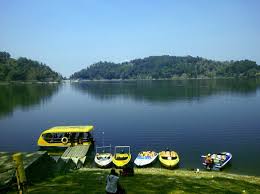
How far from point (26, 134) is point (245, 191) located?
5331cm

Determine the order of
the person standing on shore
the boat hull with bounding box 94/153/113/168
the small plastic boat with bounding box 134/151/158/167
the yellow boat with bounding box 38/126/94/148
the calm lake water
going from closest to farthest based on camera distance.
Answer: the person standing on shore
the boat hull with bounding box 94/153/113/168
the small plastic boat with bounding box 134/151/158/167
the calm lake water
the yellow boat with bounding box 38/126/94/148

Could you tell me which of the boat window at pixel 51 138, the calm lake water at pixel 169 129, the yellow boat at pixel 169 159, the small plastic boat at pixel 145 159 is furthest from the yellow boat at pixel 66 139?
the yellow boat at pixel 169 159

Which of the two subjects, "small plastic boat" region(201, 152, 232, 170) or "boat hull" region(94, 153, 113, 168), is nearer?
"small plastic boat" region(201, 152, 232, 170)

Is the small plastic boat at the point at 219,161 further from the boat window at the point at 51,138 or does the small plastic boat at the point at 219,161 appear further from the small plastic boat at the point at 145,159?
the boat window at the point at 51,138

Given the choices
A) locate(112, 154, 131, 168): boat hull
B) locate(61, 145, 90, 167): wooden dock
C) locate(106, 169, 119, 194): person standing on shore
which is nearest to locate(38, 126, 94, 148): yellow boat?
locate(61, 145, 90, 167): wooden dock

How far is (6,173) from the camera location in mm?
22875

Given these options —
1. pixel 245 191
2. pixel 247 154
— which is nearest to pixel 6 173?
pixel 245 191

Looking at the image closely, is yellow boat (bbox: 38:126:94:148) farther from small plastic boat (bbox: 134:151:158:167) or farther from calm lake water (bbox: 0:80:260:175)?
small plastic boat (bbox: 134:151:158:167)

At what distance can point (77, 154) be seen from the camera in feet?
158

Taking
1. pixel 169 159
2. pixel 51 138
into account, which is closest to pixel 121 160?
pixel 169 159

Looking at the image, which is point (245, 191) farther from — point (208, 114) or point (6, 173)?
point (208, 114)

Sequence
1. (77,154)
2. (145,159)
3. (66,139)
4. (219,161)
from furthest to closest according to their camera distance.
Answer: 1. (66,139)
2. (77,154)
3. (145,159)
4. (219,161)

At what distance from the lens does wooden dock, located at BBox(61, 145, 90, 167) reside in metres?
43.4

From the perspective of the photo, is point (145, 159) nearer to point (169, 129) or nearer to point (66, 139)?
point (66, 139)
